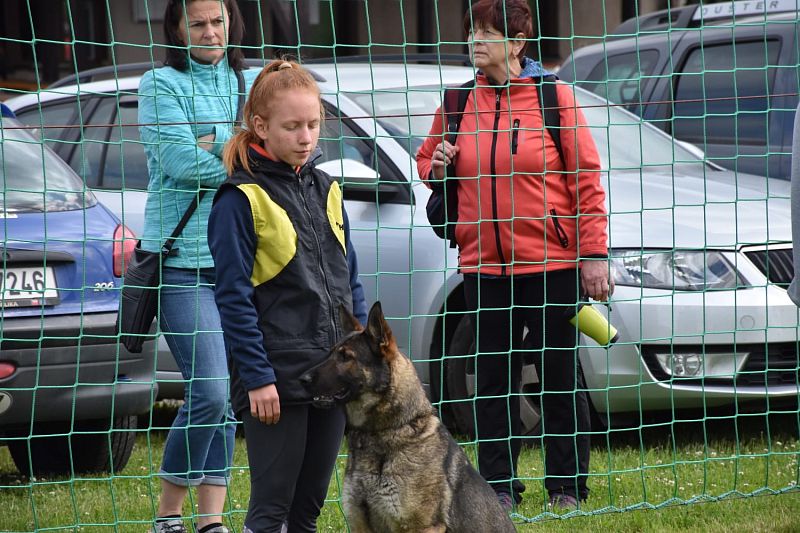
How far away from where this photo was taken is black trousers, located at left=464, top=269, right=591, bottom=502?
4.58 meters

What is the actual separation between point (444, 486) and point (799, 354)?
7.89 ft

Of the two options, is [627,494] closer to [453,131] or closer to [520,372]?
[520,372]

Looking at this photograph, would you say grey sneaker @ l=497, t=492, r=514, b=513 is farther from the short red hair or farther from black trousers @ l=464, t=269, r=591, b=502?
the short red hair

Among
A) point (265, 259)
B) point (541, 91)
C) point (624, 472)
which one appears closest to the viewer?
point (265, 259)

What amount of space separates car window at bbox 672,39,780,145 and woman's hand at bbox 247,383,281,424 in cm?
452

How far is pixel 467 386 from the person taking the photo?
5.56m

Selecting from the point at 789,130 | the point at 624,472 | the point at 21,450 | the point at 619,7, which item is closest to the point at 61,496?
the point at 21,450

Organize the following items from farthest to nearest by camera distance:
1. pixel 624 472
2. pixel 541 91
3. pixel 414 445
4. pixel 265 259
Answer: pixel 624 472 < pixel 541 91 < pixel 414 445 < pixel 265 259

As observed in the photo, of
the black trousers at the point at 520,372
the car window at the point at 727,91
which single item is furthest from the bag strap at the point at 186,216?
the car window at the point at 727,91

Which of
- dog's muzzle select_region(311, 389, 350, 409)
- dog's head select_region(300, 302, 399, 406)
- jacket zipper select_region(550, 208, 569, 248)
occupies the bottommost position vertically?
dog's muzzle select_region(311, 389, 350, 409)

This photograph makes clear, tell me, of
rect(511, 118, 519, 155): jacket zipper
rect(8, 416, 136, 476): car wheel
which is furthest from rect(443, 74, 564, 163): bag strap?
rect(8, 416, 136, 476): car wheel

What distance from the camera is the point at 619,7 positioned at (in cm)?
2067

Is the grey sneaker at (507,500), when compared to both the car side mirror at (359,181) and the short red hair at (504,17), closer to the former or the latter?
the car side mirror at (359,181)

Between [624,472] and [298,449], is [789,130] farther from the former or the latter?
[298,449]
